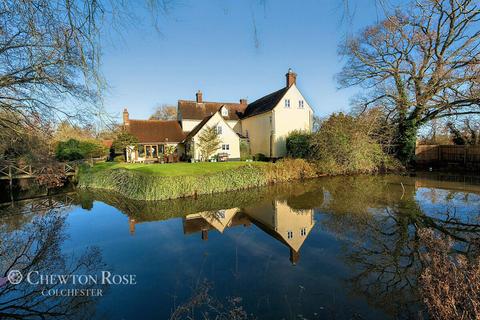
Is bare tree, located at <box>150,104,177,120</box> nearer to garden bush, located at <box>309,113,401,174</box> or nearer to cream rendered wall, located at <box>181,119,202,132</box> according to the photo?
cream rendered wall, located at <box>181,119,202,132</box>

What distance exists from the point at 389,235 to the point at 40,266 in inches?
371

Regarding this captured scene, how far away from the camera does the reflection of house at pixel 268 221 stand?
7.77 metres

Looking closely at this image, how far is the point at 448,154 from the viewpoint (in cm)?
2153

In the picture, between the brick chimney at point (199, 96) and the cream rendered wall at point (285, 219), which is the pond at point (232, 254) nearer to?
the cream rendered wall at point (285, 219)

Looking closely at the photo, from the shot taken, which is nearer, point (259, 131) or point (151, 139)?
point (151, 139)

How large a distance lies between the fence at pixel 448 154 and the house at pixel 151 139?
2411cm

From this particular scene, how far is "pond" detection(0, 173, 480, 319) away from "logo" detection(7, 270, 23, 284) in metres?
0.13

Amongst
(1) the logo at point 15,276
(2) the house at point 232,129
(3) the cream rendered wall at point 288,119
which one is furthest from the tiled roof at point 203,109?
(1) the logo at point 15,276

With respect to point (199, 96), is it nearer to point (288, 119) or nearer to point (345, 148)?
point (288, 119)

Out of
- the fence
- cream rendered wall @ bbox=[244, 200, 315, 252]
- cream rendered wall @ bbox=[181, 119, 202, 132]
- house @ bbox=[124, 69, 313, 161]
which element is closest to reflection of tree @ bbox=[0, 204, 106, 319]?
cream rendered wall @ bbox=[244, 200, 315, 252]

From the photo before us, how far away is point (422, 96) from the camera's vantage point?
1702 cm

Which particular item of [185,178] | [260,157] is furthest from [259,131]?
[185,178]

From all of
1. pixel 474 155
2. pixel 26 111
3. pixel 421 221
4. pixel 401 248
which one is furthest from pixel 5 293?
Result: pixel 474 155

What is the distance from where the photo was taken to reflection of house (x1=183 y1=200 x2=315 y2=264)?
7.77m
